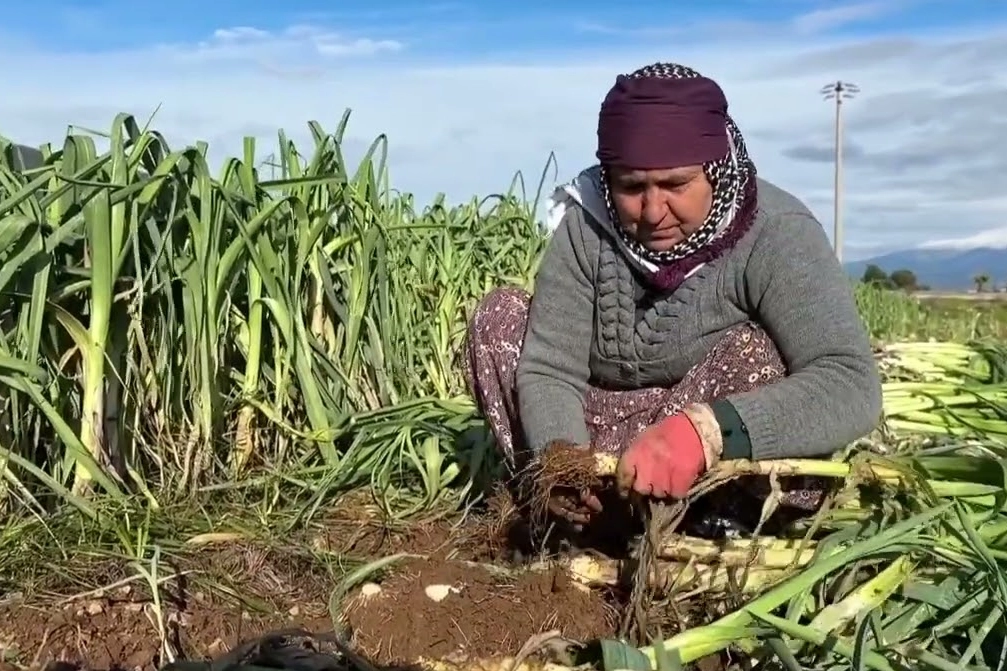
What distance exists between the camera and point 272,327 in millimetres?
2350

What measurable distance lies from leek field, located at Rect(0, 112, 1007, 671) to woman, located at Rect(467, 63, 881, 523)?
7 cm

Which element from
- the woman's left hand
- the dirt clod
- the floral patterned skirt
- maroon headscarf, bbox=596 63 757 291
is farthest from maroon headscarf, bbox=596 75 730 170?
the dirt clod

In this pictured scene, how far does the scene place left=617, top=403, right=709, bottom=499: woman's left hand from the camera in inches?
59.4

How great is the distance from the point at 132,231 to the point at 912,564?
1379mm

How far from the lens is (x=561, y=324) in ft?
6.40

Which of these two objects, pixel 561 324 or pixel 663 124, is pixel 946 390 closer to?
pixel 561 324

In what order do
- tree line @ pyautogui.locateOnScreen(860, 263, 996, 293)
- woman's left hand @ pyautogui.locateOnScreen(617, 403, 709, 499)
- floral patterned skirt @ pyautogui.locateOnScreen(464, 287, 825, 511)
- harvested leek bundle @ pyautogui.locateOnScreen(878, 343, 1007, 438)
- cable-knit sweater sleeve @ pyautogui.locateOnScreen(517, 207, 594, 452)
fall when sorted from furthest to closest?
tree line @ pyautogui.locateOnScreen(860, 263, 996, 293) → harvested leek bundle @ pyautogui.locateOnScreen(878, 343, 1007, 438) → cable-knit sweater sleeve @ pyautogui.locateOnScreen(517, 207, 594, 452) → floral patterned skirt @ pyautogui.locateOnScreen(464, 287, 825, 511) → woman's left hand @ pyautogui.locateOnScreen(617, 403, 709, 499)

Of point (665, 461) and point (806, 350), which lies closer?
point (665, 461)

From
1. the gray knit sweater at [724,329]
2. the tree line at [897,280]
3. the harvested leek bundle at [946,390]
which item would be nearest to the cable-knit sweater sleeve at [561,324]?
the gray knit sweater at [724,329]

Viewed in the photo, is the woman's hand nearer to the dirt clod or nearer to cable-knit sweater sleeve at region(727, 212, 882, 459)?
cable-knit sweater sleeve at region(727, 212, 882, 459)

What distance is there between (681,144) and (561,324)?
0.41m

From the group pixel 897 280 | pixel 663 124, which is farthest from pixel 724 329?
pixel 897 280

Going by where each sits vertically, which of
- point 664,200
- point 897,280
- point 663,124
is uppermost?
point 663,124

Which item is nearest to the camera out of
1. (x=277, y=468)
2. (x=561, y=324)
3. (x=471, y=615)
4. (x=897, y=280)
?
(x=471, y=615)
